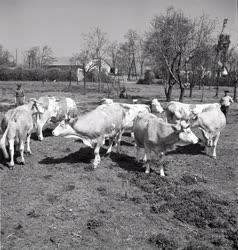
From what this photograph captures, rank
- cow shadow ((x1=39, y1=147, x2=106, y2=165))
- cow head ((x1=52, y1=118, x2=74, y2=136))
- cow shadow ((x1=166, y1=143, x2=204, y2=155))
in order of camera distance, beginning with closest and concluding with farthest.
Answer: cow head ((x1=52, y1=118, x2=74, y2=136)), cow shadow ((x1=39, y1=147, x2=106, y2=165)), cow shadow ((x1=166, y1=143, x2=204, y2=155))

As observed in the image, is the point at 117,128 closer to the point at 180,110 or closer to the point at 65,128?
the point at 65,128

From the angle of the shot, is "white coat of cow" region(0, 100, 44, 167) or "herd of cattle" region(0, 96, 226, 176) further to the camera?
"white coat of cow" region(0, 100, 44, 167)

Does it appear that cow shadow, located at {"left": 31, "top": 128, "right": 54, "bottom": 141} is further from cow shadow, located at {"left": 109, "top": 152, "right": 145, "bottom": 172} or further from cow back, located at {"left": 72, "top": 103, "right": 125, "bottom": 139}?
cow back, located at {"left": 72, "top": 103, "right": 125, "bottom": 139}

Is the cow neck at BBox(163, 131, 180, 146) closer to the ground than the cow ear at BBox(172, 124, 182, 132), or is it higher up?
closer to the ground

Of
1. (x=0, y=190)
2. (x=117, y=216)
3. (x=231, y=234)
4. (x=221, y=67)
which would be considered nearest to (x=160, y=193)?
(x=117, y=216)

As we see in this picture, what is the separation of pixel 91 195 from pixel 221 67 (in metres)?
30.5

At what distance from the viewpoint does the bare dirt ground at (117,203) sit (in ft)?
18.0

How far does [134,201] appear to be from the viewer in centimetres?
698

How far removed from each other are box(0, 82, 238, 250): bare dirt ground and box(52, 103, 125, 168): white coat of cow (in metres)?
0.68

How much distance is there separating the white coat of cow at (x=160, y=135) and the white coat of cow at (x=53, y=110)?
3.88 meters

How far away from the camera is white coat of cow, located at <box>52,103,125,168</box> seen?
8.90 m

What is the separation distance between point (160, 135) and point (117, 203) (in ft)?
7.67

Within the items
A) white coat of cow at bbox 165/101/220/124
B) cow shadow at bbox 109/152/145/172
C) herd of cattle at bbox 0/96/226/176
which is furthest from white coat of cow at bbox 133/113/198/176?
white coat of cow at bbox 165/101/220/124

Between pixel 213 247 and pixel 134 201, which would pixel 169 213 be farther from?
pixel 213 247
